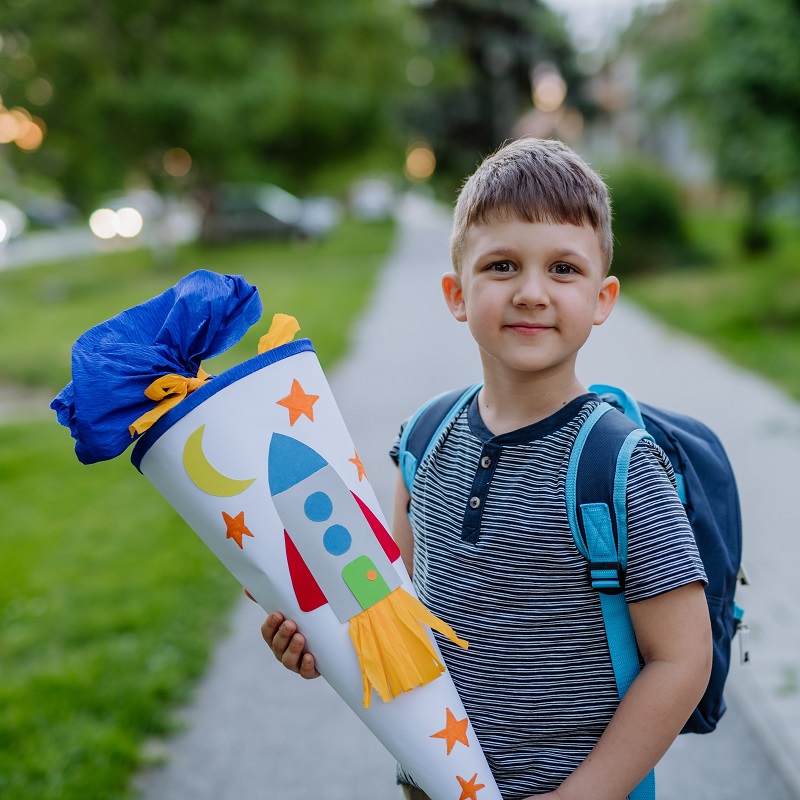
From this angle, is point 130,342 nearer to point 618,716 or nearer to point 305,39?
point 618,716

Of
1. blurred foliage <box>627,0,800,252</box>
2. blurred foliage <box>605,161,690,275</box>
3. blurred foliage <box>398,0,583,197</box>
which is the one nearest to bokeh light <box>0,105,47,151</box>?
blurred foliage <box>398,0,583,197</box>

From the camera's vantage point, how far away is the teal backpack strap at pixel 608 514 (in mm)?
1344

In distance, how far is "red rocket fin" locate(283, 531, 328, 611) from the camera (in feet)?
4.31

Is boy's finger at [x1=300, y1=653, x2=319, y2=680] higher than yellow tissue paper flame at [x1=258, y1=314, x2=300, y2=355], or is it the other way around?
yellow tissue paper flame at [x1=258, y1=314, x2=300, y2=355]

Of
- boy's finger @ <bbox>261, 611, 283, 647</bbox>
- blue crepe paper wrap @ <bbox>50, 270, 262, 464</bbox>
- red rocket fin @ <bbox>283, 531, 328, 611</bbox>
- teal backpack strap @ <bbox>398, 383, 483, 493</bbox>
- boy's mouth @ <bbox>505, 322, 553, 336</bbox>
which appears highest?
blue crepe paper wrap @ <bbox>50, 270, 262, 464</bbox>

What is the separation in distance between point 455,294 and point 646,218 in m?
15.7

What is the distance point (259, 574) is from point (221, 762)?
217cm

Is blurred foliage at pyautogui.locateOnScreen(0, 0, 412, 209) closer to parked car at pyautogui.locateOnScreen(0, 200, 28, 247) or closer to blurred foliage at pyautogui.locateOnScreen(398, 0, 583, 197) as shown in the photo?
parked car at pyautogui.locateOnScreen(0, 200, 28, 247)

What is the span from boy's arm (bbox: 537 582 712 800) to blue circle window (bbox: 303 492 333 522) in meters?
0.48

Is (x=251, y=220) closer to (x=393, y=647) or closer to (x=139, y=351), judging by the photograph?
(x=139, y=351)

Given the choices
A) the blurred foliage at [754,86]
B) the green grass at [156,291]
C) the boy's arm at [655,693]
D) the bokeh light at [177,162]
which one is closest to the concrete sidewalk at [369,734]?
the boy's arm at [655,693]

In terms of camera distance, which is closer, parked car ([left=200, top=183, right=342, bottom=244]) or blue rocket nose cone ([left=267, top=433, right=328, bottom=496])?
blue rocket nose cone ([left=267, top=433, right=328, bottom=496])

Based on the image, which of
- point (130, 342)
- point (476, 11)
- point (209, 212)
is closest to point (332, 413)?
point (130, 342)

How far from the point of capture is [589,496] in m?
1.36
